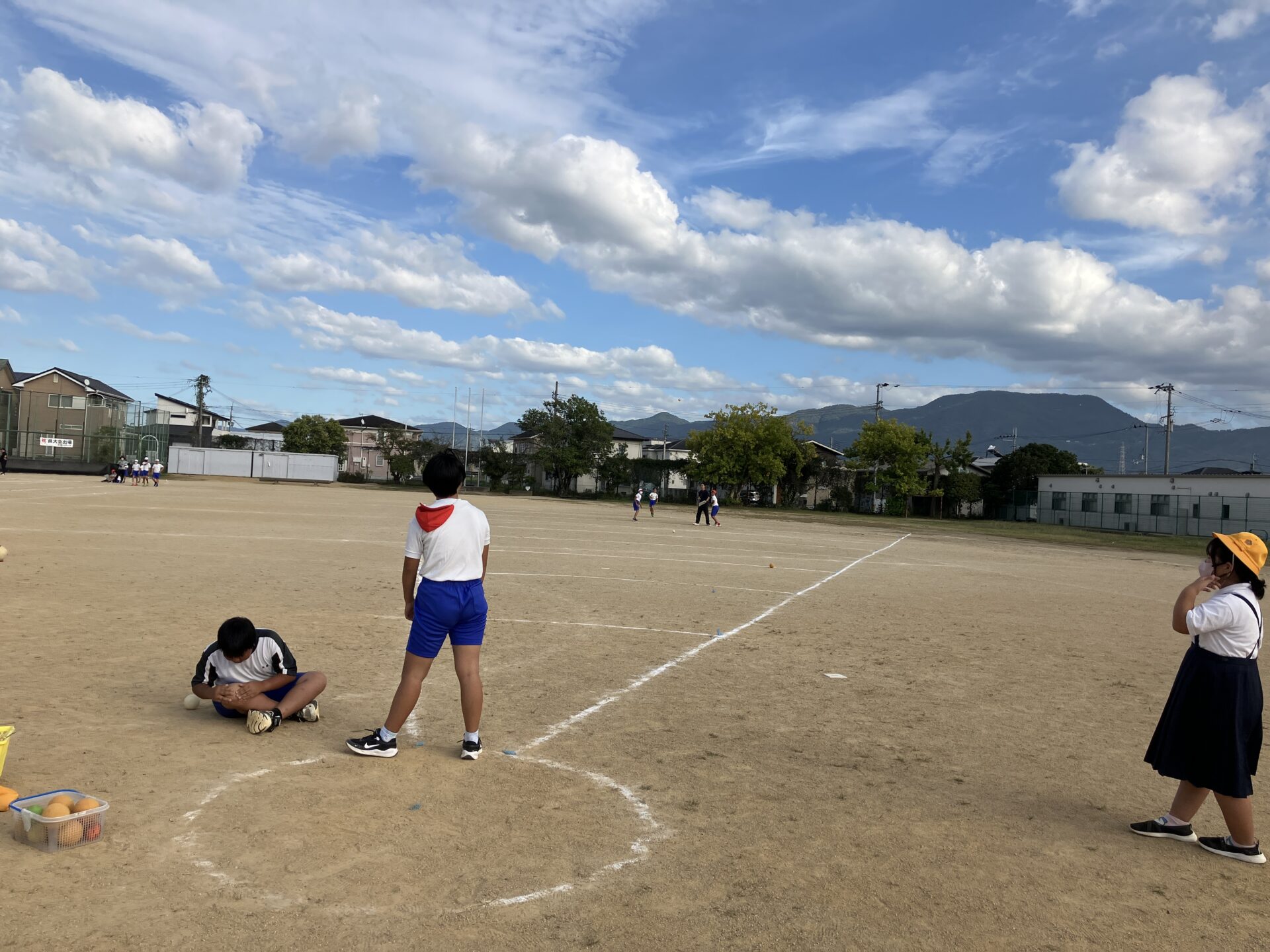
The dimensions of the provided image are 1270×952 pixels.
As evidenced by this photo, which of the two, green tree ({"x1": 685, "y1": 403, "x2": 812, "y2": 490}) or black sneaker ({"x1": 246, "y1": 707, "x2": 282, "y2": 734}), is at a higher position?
green tree ({"x1": 685, "y1": 403, "x2": 812, "y2": 490})

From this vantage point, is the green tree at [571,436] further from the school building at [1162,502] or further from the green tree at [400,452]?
the school building at [1162,502]

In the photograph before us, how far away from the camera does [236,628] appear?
5.86 metres

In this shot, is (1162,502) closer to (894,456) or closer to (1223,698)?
(894,456)

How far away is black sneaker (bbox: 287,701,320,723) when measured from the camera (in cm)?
626

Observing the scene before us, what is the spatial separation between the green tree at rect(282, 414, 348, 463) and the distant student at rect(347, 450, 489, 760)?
325 ft

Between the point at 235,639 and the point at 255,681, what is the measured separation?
43cm

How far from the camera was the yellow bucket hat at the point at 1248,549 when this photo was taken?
4508 mm

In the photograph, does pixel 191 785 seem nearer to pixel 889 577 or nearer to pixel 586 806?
pixel 586 806

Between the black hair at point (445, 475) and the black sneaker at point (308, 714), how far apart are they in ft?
6.30

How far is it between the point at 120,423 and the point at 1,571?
5892 centimetres

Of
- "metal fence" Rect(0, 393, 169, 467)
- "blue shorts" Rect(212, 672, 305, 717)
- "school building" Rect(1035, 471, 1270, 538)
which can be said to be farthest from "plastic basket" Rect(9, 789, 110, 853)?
"metal fence" Rect(0, 393, 169, 467)

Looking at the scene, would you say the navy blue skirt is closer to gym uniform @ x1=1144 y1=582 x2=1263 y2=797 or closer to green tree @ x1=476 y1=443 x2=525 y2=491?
gym uniform @ x1=1144 y1=582 x2=1263 y2=797

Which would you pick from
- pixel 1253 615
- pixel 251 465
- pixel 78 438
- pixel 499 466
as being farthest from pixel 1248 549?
pixel 499 466

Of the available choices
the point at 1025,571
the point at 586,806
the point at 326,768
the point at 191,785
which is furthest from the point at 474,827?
the point at 1025,571
